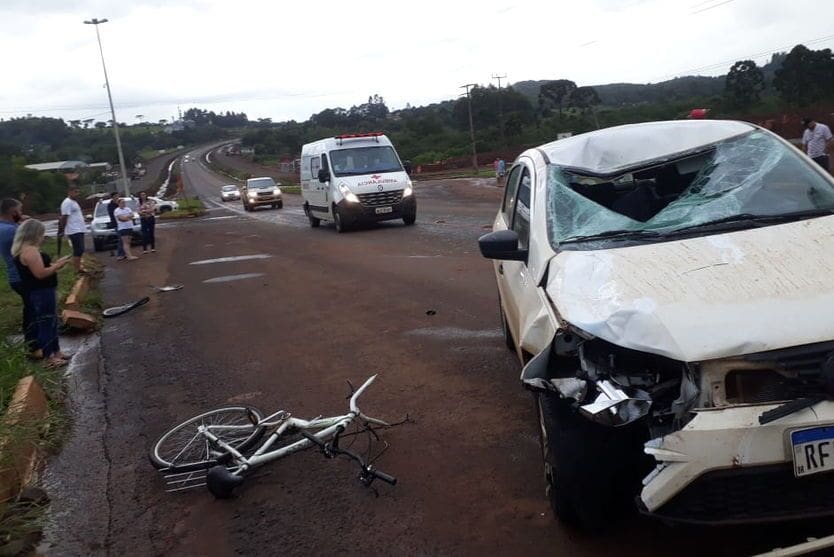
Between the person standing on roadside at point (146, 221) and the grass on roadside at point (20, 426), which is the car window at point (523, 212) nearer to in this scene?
the grass on roadside at point (20, 426)

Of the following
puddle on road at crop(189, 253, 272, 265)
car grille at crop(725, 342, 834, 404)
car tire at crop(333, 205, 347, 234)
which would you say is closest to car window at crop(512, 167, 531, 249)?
car grille at crop(725, 342, 834, 404)

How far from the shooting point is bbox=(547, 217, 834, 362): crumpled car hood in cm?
284

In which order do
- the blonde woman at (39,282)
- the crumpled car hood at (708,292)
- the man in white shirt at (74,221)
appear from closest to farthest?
the crumpled car hood at (708,292) < the blonde woman at (39,282) < the man in white shirt at (74,221)

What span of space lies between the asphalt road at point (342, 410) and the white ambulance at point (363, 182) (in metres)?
6.71

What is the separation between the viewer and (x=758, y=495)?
2.76 m

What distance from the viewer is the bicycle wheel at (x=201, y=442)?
15.4 feet

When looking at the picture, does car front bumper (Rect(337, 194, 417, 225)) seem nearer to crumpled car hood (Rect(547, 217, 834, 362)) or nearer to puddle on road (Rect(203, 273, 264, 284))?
puddle on road (Rect(203, 273, 264, 284))

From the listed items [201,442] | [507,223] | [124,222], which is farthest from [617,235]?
[124,222]

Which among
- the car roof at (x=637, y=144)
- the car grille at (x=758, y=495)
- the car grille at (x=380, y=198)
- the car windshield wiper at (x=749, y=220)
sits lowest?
the car grille at (x=758, y=495)

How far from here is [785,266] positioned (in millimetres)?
3264

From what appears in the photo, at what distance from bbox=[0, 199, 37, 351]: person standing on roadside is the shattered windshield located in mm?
5723

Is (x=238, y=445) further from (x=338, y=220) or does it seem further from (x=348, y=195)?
(x=338, y=220)

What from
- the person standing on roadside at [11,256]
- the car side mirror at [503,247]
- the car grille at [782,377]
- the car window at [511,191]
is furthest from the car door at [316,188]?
the car grille at [782,377]

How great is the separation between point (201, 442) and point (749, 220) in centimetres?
353
